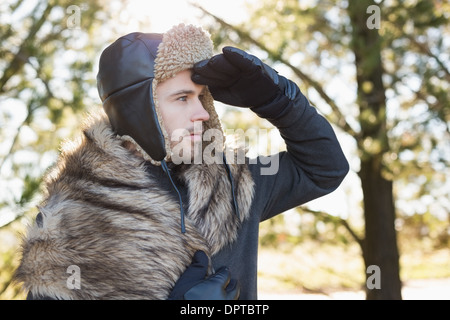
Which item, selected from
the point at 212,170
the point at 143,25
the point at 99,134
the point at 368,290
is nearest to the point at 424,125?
the point at 368,290

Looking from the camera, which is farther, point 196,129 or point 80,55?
point 80,55

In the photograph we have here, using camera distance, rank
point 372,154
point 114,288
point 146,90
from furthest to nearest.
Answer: point 372,154, point 146,90, point 114,288

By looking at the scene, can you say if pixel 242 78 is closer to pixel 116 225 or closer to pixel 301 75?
pixel 116 225

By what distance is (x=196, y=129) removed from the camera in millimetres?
2107

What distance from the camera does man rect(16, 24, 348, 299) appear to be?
6.09 ft

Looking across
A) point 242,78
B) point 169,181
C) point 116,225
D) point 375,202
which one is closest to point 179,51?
point 242,78

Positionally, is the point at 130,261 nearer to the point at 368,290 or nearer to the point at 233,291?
the point at 233,291

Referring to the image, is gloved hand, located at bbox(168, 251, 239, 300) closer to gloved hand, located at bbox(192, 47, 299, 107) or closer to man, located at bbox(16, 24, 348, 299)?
man, located at bbox(16, 24, 348, 299)

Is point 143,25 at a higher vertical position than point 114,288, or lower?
higher

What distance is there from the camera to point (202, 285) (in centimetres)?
179

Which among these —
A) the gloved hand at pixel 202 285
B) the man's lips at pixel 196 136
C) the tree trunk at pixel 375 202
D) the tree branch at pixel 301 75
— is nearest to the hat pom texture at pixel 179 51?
the man's lips at pixel 196 136

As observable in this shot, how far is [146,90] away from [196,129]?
0.86 ft

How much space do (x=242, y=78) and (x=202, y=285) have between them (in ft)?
2.87

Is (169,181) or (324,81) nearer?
(169,181)
